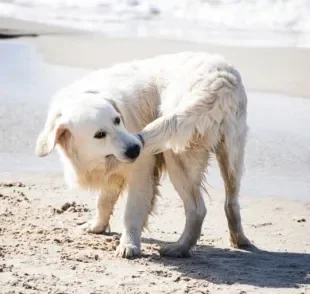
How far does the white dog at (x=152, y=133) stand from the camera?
616 cm

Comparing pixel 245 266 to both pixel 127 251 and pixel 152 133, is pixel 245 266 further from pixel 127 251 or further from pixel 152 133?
pixel 152 133

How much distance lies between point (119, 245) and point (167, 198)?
1.77 metres

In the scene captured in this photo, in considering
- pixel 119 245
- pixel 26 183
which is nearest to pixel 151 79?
pixel 119 245

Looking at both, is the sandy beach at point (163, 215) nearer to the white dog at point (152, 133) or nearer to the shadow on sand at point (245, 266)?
the shadow on sand at point (245, 266)

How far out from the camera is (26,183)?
8430mm

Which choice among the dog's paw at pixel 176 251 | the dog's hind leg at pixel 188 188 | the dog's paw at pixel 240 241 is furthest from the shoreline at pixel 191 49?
the dog's paw at pixel 176 251

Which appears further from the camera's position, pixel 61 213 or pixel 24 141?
pixel 24 141

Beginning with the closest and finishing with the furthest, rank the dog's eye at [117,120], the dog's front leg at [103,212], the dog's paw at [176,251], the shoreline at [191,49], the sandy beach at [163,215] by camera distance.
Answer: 1. the sandy beach at [163,215]
2. the dog's eye at [117,120]
3. the dog's paw at [176,251]
4. the dog's front leg at [103,212]
5. the shoreline at [191,49]

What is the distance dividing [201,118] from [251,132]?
3.93 m

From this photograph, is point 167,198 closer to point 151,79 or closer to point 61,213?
point 61,213

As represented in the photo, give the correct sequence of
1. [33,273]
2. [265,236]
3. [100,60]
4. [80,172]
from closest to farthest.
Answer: [33,273] < [80,172] < [265,236] < [100,60]

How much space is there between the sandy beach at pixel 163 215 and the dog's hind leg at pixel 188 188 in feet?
0.41

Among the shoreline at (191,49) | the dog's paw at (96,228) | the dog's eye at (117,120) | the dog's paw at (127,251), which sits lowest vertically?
the shoreline at (191,49)

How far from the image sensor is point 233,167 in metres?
6.55
